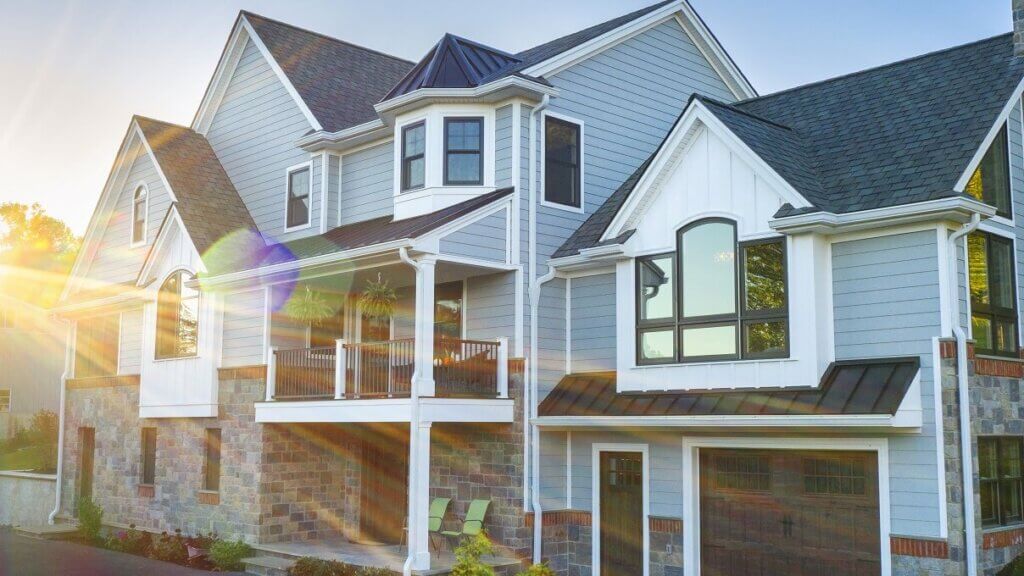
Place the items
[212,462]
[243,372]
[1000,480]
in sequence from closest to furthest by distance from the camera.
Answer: [1000,480]
[243,372]
[212,462]

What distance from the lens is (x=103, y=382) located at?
23766 mm

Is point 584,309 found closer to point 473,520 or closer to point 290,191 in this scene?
point 473,520

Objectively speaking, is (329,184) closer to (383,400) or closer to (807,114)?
(383,400)

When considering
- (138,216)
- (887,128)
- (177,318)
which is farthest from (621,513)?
(138,216)

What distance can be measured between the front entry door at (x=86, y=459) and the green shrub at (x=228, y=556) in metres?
8.12

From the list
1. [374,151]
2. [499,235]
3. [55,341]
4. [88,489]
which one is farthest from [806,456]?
[55,341]

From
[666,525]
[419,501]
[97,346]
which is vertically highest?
[97,346]

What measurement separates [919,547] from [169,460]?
15.1 meters

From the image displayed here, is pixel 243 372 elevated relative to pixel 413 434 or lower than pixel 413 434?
elevated

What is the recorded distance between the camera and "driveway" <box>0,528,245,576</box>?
1723cm

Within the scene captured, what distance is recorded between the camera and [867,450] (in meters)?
12.8

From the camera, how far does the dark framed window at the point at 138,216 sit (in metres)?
23.7

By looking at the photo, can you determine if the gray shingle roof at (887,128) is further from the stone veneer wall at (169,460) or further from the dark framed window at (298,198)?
the stone veneer wall at (169,460)

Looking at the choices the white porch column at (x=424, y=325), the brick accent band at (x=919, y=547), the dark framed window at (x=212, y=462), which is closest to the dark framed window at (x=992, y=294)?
the brick accent band at (x=919, y=547)
